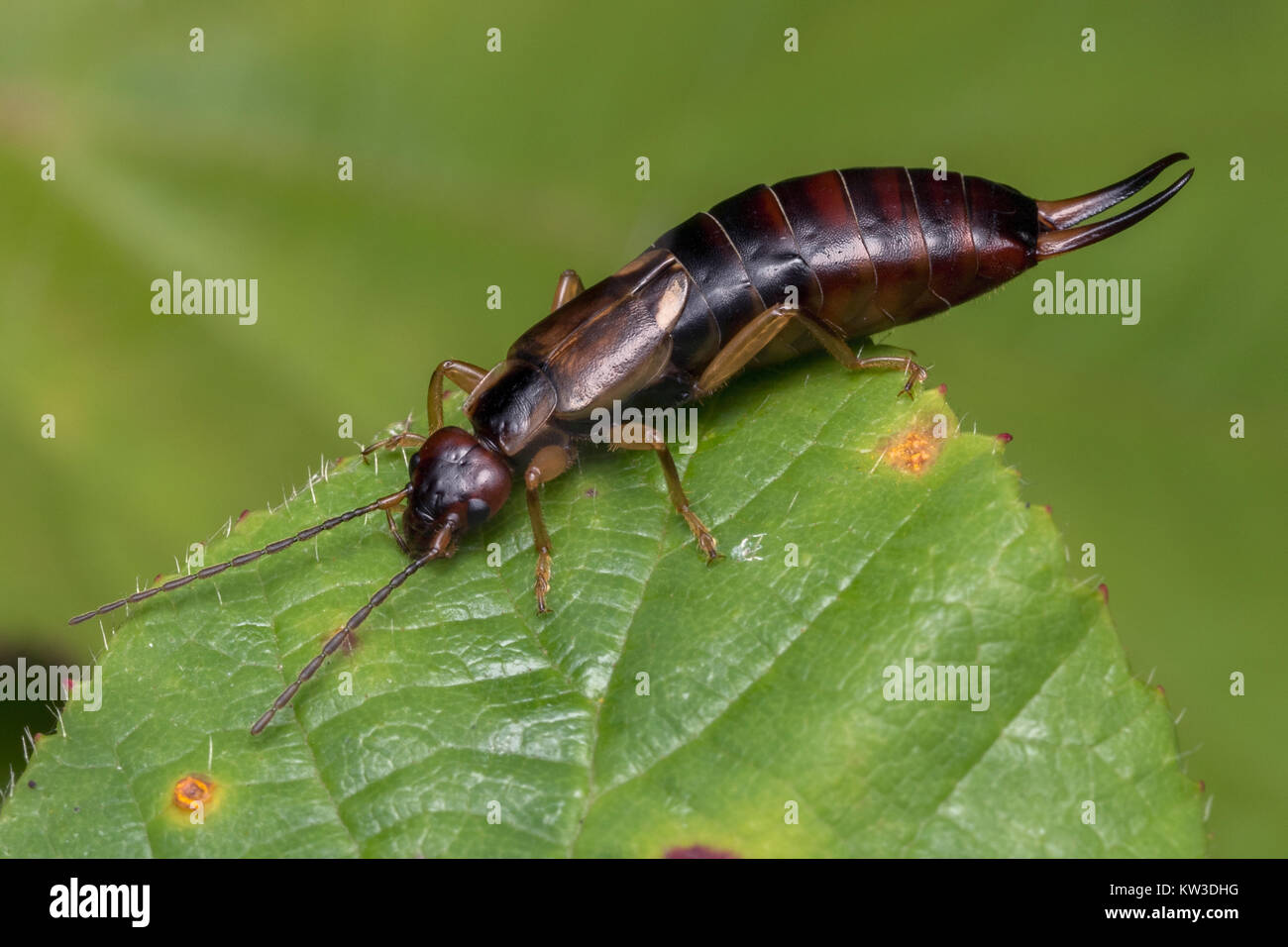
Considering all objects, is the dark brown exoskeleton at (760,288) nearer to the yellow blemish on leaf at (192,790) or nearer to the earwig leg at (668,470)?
the earwig leg at (668,470)

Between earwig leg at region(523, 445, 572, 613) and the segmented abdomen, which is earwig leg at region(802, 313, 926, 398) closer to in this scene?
the segmented abdomen

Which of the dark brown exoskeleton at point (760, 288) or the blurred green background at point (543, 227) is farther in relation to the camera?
the blurred green background at point (543, 227)

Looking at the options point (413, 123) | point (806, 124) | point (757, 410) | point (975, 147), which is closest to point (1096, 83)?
point (975, 147)

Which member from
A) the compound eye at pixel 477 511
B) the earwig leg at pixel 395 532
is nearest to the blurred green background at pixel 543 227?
the earwig leg at pixel 395 532

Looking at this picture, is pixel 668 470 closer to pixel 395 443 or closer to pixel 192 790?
pixel 395 443

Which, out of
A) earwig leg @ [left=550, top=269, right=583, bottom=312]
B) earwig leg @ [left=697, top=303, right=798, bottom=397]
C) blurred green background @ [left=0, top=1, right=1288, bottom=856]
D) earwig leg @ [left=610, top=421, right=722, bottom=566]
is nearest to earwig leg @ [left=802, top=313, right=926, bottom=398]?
earwig leg @ [left=697, top=303, right=798, bottom=397]
